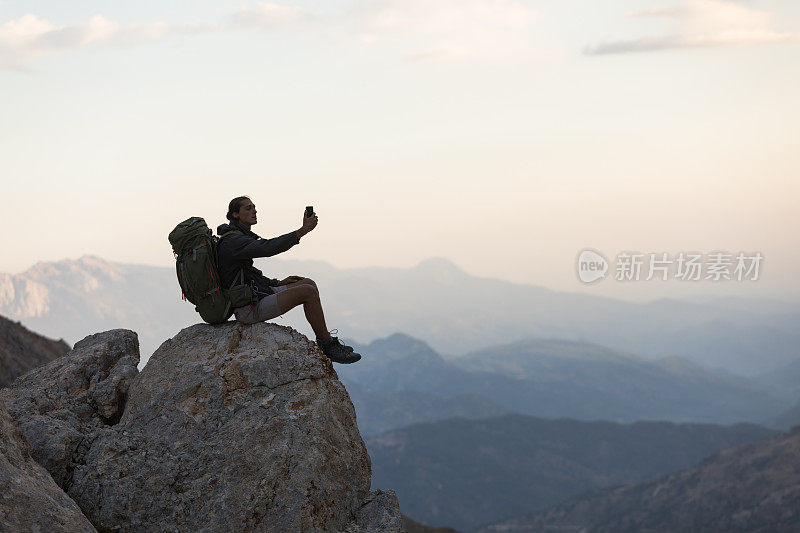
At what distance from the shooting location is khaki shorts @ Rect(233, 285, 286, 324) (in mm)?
15219

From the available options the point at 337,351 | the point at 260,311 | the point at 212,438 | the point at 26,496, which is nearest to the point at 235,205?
the point at 260,311

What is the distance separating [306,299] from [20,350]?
48659mm

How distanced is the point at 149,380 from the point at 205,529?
3272 mm

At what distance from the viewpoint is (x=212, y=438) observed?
1382 cm

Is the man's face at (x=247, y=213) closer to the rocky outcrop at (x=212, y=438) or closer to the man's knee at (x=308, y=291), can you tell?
the man's knee at (x=308, y=291)

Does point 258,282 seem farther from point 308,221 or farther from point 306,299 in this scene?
point 308,221

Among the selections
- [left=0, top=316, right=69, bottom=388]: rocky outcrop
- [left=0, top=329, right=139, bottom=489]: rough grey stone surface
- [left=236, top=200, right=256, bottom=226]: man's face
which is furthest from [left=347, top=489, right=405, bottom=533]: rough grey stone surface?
[left=0, top=316, right=69, bottom=388]: rocky outcrop

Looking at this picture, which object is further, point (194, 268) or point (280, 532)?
point (194, 268)

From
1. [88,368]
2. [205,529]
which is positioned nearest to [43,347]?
[88,368]

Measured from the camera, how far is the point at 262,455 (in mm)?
13609

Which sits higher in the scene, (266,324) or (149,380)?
(266,324)

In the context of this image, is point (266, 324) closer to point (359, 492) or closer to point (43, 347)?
point (359, 492)

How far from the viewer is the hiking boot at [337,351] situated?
50.8 ft

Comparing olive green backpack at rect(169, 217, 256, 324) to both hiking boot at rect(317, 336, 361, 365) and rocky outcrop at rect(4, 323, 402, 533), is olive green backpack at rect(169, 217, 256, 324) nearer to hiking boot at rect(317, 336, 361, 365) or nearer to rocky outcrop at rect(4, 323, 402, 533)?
rocky outcrop at rect(4, 323, 402, 533)
